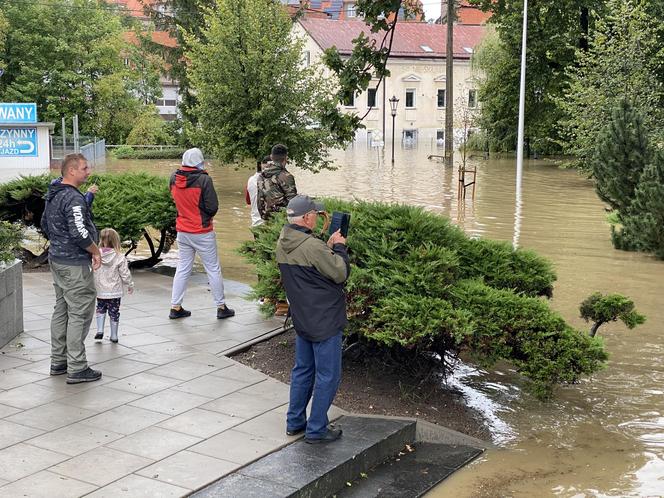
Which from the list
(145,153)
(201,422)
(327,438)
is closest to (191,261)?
(201,422)

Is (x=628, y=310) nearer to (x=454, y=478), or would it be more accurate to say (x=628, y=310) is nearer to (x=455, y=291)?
(x=455, y=291)

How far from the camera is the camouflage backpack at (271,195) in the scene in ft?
33.4

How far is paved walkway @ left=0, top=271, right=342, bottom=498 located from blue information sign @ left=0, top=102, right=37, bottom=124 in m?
28.7

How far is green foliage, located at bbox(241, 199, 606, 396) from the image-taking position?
6520mm

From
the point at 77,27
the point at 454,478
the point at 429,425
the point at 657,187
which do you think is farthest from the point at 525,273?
the point at 77,27

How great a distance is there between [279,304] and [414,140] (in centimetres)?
6909

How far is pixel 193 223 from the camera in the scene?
933cm

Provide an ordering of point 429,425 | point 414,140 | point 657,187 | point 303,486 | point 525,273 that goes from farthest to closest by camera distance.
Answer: point 414,140
point 657,187
point 525,273
point 429,425
point 303,486

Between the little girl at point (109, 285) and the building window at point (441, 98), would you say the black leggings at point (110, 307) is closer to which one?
the little girl at point (109, 285)

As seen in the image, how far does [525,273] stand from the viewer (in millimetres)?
7801

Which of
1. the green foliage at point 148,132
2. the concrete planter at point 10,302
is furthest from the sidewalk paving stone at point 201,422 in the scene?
the green foliage at point 148,132

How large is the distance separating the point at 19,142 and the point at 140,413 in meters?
32.2

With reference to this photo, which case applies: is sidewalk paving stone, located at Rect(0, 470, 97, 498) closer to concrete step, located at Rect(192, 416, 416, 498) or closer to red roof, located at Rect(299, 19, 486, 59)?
concrete step, located at Rect(192, 416, 416, 498)

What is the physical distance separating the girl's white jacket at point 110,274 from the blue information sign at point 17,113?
2943 cm
